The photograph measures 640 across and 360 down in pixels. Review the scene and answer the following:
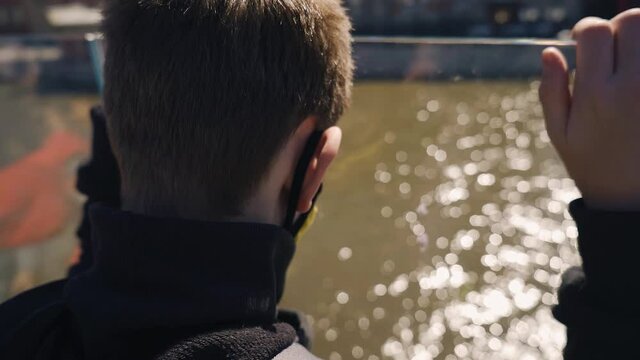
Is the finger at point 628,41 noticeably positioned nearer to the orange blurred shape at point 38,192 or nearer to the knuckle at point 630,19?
the knuckle at point 630,19

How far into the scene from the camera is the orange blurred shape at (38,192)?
1309mm

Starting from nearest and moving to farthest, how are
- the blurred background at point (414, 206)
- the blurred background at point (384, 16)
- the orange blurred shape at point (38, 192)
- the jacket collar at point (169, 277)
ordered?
the jacket collar at point (169, 277)
the blurred background at point (414, 206)
the orange blurred shape at point (38, 192)
the blurred background at point (384, 16)

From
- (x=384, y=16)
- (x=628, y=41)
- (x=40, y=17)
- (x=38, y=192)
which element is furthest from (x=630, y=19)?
(x=40, y=17)

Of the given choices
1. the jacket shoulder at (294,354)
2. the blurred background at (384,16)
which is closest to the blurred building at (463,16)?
the blurred background at (384,16)

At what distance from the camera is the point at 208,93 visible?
616 mm

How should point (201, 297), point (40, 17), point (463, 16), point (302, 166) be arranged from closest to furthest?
1. point (201, 297)
2. point (302, 166)
3. point (463, 16)
4. point (40, 17)

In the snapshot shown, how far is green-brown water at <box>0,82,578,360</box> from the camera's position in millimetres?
1021

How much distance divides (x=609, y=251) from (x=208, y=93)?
373 millimetres

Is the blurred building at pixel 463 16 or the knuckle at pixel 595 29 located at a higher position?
the knuckle at pixel 595 29

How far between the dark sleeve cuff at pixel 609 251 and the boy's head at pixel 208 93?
0.27 m

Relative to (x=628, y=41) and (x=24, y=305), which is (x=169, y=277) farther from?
(x=628, y=41)

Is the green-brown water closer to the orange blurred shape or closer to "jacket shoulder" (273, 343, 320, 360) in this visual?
the orange blurred shape

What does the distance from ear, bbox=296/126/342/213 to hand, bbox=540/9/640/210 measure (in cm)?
19

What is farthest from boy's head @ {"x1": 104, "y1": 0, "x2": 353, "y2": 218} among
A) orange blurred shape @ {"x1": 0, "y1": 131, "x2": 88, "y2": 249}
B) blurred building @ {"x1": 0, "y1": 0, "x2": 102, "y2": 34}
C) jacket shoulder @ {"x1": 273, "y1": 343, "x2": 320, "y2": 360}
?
blurred building @ {"x1": 0, "y1": 0, "x2": 102, "y2": 34}
